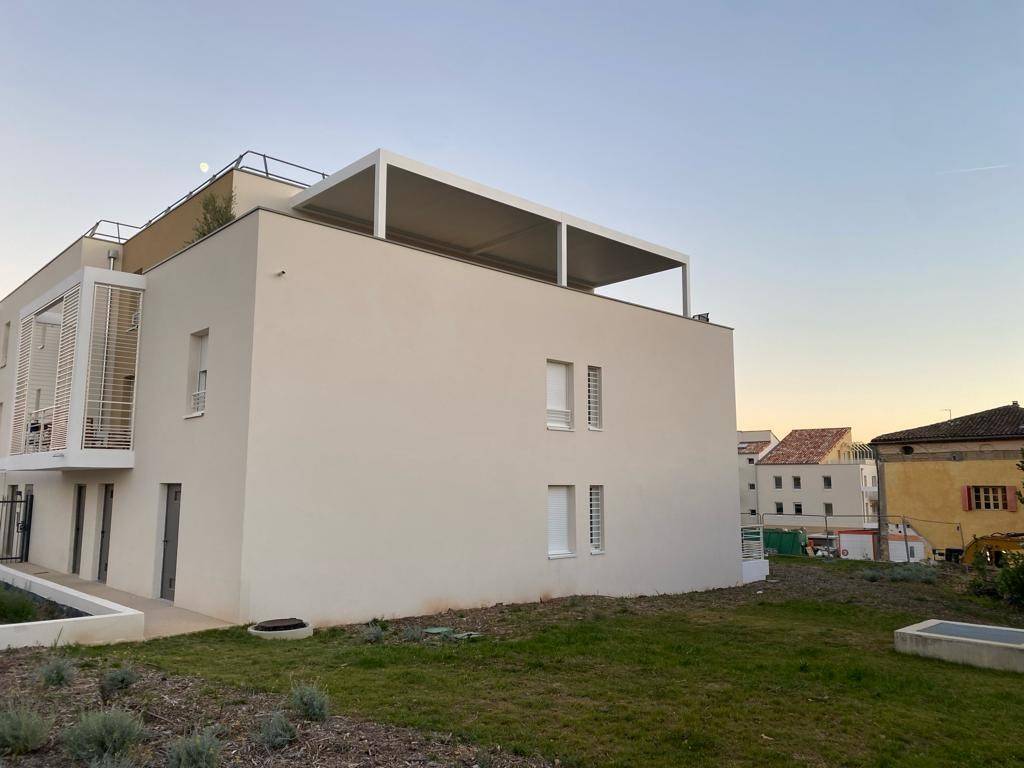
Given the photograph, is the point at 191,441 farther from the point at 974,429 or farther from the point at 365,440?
the point at 974,429

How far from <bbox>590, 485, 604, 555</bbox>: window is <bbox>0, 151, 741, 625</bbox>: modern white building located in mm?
47

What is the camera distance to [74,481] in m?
17.2

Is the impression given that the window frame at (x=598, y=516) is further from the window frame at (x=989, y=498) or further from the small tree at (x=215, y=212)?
the window frame at (x=989, y=498)

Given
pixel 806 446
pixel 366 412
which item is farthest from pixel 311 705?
pixel 806 446

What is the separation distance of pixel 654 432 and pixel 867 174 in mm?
7771

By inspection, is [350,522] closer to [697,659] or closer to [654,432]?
[697,659]

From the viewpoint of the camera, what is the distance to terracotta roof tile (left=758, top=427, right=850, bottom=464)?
2340 inches

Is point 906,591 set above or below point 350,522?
below

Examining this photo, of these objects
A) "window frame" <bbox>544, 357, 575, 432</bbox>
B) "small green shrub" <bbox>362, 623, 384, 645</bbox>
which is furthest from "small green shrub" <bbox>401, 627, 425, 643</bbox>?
"window frame" <bbox>544, 357, 575, 432</bbox>

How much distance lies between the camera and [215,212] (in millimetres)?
15398

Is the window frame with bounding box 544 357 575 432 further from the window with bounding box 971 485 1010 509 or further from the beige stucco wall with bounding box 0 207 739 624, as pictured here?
the window with bounding box 971 485 1010 509

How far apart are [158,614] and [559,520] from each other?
8.08 meters

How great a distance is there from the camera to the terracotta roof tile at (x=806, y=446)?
2340 inches

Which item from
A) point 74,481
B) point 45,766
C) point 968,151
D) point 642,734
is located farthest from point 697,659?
point 74,481
